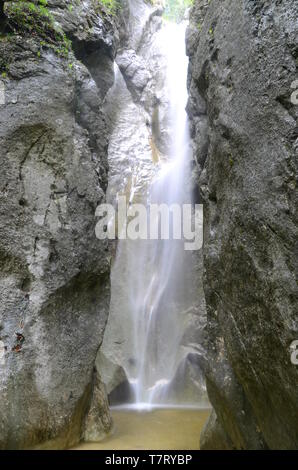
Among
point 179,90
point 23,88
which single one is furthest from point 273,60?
point 179,90

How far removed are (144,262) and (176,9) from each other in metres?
17.6

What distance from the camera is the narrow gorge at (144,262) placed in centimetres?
376

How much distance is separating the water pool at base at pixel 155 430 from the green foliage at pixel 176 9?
19685 millimetres

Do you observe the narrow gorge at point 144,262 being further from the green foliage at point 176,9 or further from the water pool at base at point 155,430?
the green foliage at point 176,9

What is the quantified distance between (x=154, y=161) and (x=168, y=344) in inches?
245

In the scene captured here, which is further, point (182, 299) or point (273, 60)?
point (182, 299)

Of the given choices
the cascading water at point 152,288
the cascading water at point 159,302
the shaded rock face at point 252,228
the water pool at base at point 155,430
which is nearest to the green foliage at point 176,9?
the cascading water at point 152,288

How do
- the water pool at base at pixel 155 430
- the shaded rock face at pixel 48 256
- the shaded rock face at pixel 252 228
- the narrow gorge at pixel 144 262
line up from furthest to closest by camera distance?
the water pool at base at pixel 155 430
the shaded rock face at pixel 48 256
the narrow gorge at pixel 144 262
the shaded rock face at pixel 252 228

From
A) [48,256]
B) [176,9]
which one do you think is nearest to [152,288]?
[48,256]

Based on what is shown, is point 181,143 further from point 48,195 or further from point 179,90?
point 48,195

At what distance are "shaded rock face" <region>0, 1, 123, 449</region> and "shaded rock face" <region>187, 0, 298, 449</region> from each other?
6.60 feet

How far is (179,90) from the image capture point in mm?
16062

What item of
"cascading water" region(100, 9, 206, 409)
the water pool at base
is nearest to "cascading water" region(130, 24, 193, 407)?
"cascading water" region(100, 9, 206, 409)

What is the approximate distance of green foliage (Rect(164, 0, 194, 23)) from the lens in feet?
71.1
